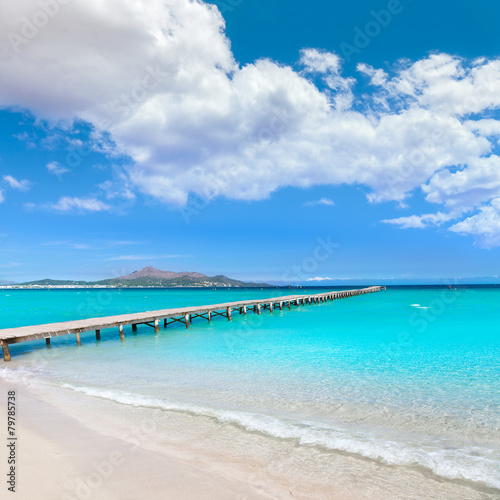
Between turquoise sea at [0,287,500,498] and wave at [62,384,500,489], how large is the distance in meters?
0.02

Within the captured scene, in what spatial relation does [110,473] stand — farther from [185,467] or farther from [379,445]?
[379,445]

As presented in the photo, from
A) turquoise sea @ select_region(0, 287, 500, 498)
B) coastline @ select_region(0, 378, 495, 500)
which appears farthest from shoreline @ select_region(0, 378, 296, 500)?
turquoise sea @ select_region(0, 287, 500, 498)

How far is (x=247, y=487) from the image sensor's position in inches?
191

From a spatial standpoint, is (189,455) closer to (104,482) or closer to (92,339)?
(104,482)

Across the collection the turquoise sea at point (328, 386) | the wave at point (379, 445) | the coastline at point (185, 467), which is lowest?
the turquoise sea at point (328, 386)

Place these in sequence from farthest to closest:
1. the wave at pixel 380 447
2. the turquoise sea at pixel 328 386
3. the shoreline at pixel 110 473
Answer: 1. the turquoise sea at pixel 328 386
2. the wave at pixel 380 447
3. the shoreline at pixel 110 473

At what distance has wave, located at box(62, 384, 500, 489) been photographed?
5.61 m

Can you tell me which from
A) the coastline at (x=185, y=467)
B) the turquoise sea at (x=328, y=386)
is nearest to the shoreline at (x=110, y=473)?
the coastline at (x=185, y=467)

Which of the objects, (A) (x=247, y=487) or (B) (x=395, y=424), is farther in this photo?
(B) (x=395, y=424)

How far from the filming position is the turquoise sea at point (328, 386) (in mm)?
6562

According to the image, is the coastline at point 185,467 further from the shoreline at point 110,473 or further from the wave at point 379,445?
the wave at point 379,445

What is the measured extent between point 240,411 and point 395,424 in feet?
11.1

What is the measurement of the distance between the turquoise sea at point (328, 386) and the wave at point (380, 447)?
19 mm

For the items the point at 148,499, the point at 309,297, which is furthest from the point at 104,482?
the point at 309,297
